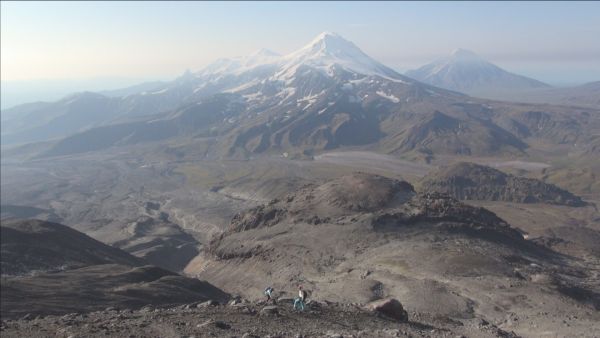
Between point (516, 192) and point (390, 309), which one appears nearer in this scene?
point (390, 309)

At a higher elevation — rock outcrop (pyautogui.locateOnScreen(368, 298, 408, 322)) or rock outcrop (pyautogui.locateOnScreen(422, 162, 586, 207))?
rock outcrop (pyautogui.locateOnScreen(368, 298, 408, 322))

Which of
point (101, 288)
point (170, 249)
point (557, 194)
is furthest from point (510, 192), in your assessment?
point (101, 288)

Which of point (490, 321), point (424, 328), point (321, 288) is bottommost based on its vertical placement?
point (321, 288)

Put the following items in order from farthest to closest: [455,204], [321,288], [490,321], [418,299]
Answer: [455,204] → [321,288] → [418,299] → [490,321]

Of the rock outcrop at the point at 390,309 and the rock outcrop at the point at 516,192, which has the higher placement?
the rock outcrop at the point at 390,309

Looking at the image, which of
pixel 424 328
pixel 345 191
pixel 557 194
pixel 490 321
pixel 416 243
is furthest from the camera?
pixel 557 194

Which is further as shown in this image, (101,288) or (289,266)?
(289,266)

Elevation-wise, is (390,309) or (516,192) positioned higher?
(390,309)

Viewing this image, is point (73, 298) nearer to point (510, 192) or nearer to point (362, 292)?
point (362, 292)

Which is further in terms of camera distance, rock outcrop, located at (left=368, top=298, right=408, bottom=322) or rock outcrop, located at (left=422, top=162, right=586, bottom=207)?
rock outcrop, located at (left=422, top=162, right=586, bottom=207)

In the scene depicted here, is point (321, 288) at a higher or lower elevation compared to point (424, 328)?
lower

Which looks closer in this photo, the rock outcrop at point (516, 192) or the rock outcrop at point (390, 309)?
the rock outcrop at point (390, 309)
